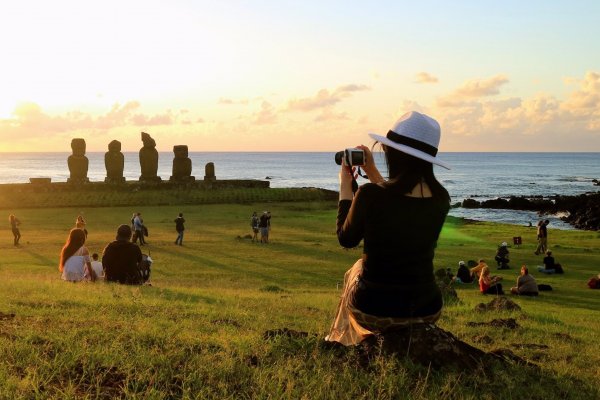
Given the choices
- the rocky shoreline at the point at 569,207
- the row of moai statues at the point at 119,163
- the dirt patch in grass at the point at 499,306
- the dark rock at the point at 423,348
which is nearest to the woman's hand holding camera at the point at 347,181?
the dark rock at the point at 423,348

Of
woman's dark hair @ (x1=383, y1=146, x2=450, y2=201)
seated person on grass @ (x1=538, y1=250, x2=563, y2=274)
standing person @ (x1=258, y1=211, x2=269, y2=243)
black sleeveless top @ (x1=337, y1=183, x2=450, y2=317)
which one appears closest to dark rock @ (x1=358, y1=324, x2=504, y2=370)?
black sleeveless top @ (x1=337, y1=183, x2=450, y2=317)

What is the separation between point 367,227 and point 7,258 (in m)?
23.4

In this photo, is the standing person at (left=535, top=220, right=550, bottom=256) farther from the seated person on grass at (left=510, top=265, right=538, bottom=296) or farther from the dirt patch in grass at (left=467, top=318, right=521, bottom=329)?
the dirt patch in grass at (left=467, top=318, right=521, bottom=329)

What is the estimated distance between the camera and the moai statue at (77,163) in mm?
61688

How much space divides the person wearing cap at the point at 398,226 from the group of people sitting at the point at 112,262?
8.05 metres

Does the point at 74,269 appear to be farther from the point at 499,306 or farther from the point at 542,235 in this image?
the point at 542,235

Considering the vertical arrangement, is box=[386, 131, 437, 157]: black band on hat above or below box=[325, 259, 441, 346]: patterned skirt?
above

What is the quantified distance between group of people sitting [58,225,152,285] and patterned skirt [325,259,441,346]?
7506 mm

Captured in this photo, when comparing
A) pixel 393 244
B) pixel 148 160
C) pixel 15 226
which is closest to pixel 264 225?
pixel 15 226

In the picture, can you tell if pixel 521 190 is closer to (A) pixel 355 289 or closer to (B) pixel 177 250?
(B) pixel 177 250

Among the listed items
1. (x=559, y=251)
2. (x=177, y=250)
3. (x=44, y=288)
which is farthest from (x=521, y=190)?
(x=44, y=288)

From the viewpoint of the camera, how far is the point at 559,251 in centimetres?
2988

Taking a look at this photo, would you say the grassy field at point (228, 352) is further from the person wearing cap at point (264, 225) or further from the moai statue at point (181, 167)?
Result: the moai statue at point (181, 167)

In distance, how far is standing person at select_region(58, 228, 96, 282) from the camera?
13.2 metres
